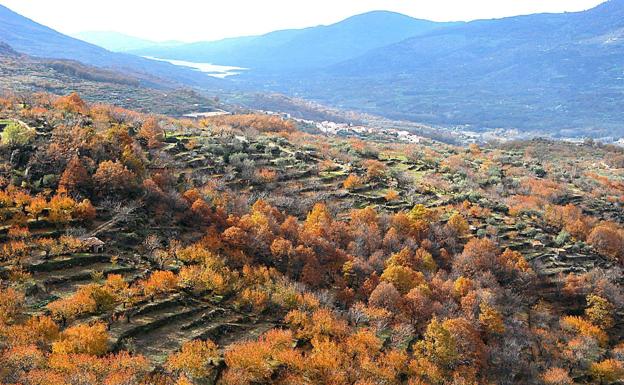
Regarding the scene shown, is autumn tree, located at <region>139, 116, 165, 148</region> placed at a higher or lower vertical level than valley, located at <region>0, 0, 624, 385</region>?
higher

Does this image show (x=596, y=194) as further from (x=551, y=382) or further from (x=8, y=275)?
(x=8, y=275)

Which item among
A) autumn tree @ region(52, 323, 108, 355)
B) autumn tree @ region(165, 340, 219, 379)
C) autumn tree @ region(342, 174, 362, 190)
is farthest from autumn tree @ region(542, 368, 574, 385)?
autumn tree @ region(342, 174, 362, 190)

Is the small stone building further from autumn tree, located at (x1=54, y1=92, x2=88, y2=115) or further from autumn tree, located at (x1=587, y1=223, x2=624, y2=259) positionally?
autumn tree, located at (x1=587, y1=223, x2=624, y2=259)

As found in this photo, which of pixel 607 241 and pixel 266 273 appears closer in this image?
pixel 266 273

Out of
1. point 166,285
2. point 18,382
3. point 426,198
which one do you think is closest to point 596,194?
point 426,198

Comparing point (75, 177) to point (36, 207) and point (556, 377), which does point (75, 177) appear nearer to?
point (36, 207)

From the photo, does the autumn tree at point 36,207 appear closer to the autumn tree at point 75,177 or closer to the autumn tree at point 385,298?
the autumn tree at point 75,177

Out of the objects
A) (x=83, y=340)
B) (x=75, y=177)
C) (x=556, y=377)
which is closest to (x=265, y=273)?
(x=83, y=340)

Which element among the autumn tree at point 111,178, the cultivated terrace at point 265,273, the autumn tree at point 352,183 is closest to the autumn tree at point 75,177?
the cultivated terrace at point 265,273
